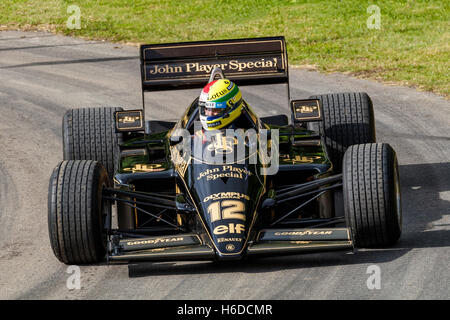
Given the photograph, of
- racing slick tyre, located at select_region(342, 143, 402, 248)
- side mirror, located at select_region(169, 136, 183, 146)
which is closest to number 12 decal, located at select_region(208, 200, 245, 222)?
racing slick tyre, located at select_region(342, 143, 402, 248)

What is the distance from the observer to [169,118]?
55.7 ft

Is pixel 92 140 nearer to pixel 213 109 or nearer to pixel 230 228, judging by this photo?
pixel 213 109

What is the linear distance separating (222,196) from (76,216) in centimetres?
141

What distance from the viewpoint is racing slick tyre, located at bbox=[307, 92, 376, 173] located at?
41.3 ft

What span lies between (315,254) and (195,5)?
683 inches

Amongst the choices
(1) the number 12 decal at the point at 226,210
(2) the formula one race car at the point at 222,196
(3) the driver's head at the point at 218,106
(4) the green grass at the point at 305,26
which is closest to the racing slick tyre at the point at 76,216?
(2) the formula one race car at the point at 222,196

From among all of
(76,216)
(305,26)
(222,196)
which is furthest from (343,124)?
(305,26)

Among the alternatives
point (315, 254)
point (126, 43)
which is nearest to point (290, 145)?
point (315, 254)

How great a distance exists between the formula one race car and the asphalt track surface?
1.00 feet

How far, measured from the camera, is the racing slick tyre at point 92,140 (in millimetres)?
12547

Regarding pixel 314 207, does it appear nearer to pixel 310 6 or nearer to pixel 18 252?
pixel 18 252

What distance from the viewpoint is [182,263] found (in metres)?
9.95
